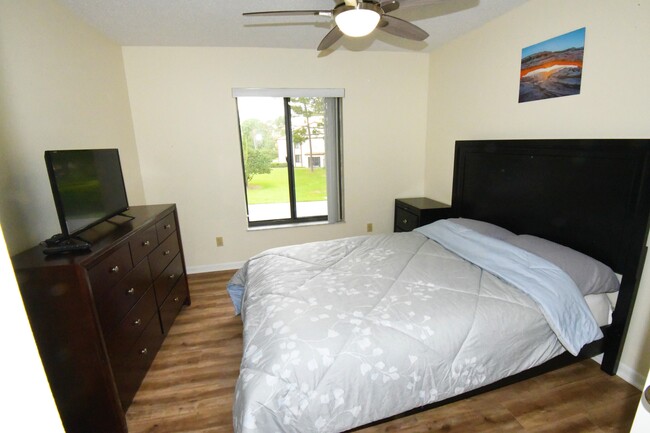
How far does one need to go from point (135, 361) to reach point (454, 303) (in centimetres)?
188

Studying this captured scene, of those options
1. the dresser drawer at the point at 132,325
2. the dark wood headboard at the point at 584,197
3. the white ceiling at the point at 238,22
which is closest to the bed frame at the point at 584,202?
the dark wood headboard at the point at 584,197

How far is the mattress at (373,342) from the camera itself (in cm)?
125

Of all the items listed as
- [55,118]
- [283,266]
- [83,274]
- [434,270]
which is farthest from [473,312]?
[55,118]

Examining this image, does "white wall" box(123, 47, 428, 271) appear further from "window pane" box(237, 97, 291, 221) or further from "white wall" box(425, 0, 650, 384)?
"white wall" box(425, 0, 650, 384)

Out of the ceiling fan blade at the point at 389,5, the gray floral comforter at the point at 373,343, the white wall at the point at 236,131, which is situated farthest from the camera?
the white wall at the point at 236,131

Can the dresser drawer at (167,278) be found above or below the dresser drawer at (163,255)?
below

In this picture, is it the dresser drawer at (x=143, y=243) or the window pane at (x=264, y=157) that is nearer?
the dresser drawer at (x=143, y=243)

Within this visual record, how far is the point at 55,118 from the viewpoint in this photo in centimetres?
197

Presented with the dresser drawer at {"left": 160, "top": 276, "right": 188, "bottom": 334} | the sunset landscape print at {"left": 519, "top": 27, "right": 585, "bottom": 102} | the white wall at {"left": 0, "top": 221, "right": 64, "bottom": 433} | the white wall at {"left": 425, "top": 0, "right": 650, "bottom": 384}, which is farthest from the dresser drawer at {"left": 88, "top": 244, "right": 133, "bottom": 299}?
the sunset landscape print at {"left": 519, "top": 27, "right": 585, "bottom": 102}

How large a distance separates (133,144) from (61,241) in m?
1.88

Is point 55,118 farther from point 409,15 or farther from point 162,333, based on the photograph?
point 409,15

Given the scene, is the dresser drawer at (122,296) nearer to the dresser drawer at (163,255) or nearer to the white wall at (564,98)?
the dresser drawer at (163,255)

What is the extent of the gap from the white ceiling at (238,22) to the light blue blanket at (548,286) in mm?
1823

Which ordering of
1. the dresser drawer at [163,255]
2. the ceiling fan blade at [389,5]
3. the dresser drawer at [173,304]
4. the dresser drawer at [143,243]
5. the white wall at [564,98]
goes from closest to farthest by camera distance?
the ceiling fan blade at [389,5] < the white wall at [564,98] < the dresser drawer at [143,243] < the dresser drawer at [163,255] < the dresser drawer at [173,304]
